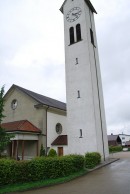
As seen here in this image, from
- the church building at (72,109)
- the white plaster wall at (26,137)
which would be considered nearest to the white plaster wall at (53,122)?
the church building at (72,109)

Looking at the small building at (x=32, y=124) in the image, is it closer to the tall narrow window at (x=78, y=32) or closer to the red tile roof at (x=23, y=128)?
the red tile roof at (x=23, y=128)

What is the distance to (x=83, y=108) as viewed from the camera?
2142 centimetres

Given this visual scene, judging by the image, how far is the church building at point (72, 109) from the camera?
68.5 ft

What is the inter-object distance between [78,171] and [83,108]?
27.6ft

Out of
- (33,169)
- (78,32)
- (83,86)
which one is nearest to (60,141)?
(83,86)

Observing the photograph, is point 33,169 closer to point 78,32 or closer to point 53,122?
point 53,122

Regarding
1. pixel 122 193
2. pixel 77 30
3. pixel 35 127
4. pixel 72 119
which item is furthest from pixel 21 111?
pixel 122 193

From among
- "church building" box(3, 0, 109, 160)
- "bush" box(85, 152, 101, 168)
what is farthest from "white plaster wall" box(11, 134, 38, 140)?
"bush" box(85, 152, 101, 168)

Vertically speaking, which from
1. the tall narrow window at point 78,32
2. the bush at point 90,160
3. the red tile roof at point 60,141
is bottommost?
the bush at point 90,160

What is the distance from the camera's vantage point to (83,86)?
72.6ft

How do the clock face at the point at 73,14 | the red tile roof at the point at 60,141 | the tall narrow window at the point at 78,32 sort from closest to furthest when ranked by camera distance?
the red tile roof at the point at 60,141 < the tall narrow window at the point at 78,32 < the clock face at the point at 73,14

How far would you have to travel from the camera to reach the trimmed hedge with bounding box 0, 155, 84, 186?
1100cm

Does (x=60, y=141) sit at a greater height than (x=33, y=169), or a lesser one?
greater

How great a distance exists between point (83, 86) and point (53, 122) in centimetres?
672
